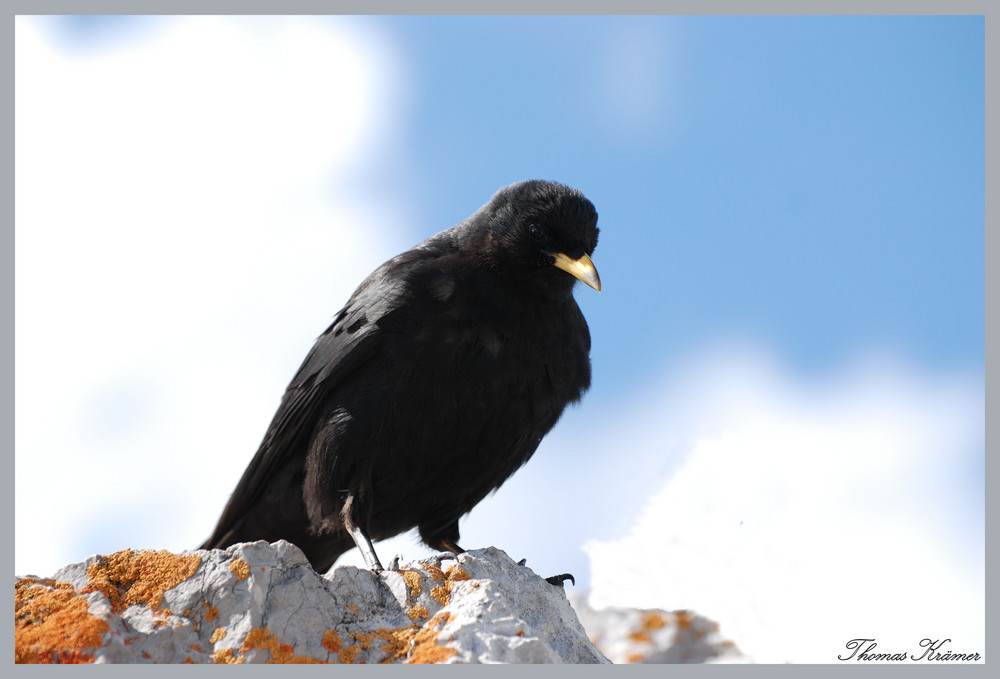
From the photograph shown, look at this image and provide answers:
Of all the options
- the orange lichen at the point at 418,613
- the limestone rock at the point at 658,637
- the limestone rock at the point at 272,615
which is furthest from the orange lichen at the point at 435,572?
the limestone rock at the point at 658,637

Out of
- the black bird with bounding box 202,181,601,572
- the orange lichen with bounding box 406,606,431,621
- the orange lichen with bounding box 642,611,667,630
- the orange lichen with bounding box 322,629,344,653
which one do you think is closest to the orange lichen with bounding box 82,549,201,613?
the orange lichen with bounding box 322,629,344,653

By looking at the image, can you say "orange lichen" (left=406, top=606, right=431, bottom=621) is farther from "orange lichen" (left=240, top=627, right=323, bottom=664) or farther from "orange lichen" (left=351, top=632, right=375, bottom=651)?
"orange lichen" (left=240, top=627, right=323, bottom=664)

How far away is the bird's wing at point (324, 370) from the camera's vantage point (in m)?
5.38

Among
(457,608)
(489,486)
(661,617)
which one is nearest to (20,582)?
(457,608)

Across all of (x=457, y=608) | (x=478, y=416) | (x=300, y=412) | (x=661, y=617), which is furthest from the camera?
(x=661, y=617)

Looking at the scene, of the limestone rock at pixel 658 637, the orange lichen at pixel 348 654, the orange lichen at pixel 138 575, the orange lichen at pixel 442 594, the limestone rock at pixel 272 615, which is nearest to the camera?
the limestone rock at pixel 272 615

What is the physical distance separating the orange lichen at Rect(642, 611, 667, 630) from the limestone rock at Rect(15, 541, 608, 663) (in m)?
2.61

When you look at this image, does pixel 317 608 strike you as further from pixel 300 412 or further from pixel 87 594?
pixel 300 412

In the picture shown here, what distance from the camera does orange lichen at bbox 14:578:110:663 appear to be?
10.9ft

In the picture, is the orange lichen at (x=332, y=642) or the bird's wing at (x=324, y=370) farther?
the bird's wing at (x=324, y=370)

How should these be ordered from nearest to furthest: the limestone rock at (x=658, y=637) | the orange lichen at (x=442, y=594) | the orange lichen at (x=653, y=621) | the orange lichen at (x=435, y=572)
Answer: the orange lichen at (x=442, y=594) < the orange lichen at (x=435, y=572) < the limestone rock at (x=658, y=637) < the orange lichen at (x=653, y=621)

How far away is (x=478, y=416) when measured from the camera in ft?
16.9

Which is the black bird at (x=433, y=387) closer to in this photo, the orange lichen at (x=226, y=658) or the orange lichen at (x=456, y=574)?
the orange lichen at (x=456, y=574)

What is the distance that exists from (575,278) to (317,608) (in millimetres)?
2741
